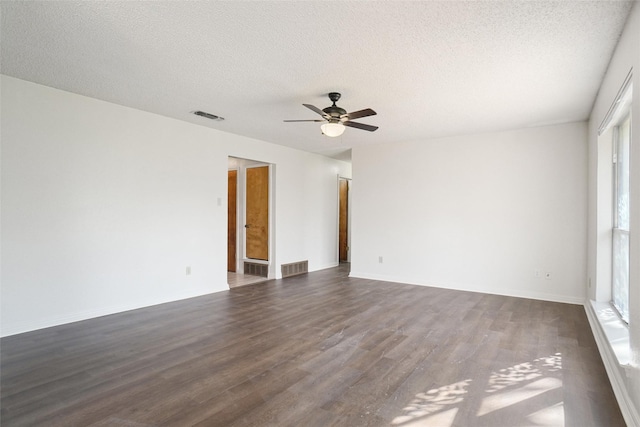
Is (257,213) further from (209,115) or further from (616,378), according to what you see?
(616,378)

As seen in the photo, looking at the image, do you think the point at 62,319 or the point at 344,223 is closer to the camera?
the point at 62,319

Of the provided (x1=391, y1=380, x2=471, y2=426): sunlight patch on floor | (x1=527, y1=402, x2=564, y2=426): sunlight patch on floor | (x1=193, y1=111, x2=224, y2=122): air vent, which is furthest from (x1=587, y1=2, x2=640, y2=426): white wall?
(x1=193, y1=111, x2=224, y2=122): air vent

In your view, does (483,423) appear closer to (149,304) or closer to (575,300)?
(575,300)

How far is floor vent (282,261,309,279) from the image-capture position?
258 inches

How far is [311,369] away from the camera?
2617mm

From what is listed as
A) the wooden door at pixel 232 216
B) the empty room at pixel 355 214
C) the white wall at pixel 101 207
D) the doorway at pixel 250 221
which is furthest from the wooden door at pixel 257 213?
the white wall at pixel 101 207

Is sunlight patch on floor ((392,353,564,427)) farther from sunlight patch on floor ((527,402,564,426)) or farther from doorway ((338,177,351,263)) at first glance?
doorway ((338,177,351,263))

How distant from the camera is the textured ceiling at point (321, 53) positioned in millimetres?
2195

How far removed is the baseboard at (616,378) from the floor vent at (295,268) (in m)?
4.67

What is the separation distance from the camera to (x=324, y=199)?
750 centimetres

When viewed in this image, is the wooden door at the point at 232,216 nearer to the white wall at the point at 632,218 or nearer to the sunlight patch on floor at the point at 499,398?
the sunlight patch on floor at the point at 499,398

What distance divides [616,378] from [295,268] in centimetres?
511

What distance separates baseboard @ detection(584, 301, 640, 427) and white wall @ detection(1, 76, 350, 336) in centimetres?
471

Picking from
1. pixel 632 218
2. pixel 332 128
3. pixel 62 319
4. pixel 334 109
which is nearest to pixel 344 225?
pixel 332 128
